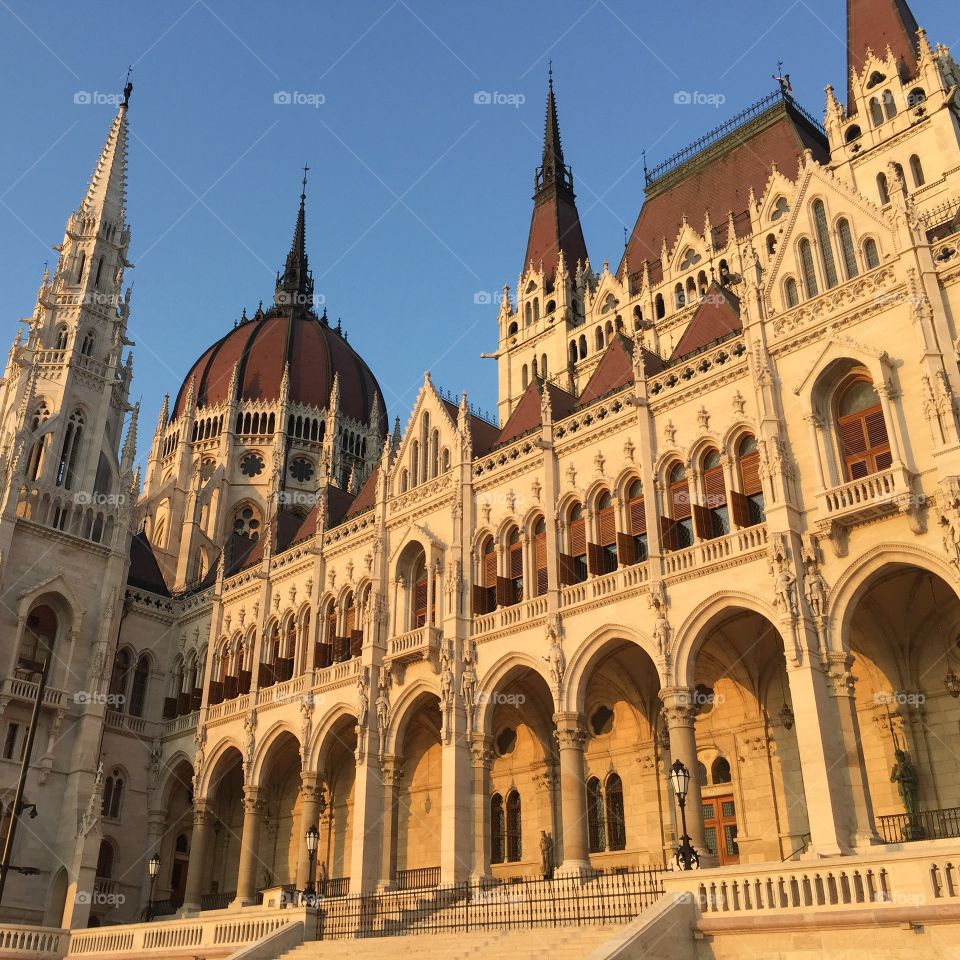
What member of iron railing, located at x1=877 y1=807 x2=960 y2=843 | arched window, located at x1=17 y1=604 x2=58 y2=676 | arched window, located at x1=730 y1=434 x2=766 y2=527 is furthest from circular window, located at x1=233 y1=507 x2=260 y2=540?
iron railing, located at x1=877 y1=807 x2=960 y2=843

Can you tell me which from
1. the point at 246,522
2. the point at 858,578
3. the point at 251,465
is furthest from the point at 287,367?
the point at 858,578

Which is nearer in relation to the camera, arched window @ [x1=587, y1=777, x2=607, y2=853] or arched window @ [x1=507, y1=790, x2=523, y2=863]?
arched window @ [x1=587, y1=777, x2=607, y2=853]

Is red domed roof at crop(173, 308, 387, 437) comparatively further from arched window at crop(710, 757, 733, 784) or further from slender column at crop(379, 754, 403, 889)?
arched window at crop(710, 757, 733, 784)

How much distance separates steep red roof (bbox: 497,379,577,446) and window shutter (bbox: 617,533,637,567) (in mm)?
5381

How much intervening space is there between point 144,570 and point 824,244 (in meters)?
31.4

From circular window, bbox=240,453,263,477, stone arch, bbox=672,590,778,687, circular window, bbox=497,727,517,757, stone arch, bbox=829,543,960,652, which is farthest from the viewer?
circular window, bbox=240,453,263,477

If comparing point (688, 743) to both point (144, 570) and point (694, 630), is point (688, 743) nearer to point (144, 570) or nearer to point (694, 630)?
point (694, 630)

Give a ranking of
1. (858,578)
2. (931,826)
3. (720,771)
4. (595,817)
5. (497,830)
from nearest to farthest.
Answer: (858,578), (931,826), (720,771), (595,817), (497,830)

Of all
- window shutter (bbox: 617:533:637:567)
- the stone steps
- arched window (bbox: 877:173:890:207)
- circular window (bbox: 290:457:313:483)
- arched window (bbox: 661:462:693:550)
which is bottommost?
the stone steps

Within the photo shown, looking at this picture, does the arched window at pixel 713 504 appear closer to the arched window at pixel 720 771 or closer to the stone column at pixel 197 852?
the arched window at pixel 720 771

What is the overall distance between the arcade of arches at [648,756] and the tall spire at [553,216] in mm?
22314

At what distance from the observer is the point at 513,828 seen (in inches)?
1180

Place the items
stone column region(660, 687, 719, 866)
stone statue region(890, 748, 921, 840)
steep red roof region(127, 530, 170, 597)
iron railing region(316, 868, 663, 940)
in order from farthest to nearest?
steep red roof region(127, 530, 170, 597)
stone column region(660, 687, 719, 866)
stone statue region(890, 748, 921, 840)
iron railing region(316, 868, 663, 940)

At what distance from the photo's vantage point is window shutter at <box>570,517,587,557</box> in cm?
2795
